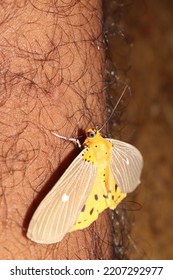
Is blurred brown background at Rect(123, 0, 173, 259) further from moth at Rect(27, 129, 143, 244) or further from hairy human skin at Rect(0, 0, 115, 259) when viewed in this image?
hairy human skin at Rect(0, 0, 115, 259)

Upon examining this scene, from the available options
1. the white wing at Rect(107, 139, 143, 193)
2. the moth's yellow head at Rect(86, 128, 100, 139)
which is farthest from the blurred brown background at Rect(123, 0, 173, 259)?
the moth's yellow head at Rect(86, 128, 100, 139)

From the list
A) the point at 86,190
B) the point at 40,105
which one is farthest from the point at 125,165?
the point at 40,105

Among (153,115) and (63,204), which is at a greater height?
(153,115)

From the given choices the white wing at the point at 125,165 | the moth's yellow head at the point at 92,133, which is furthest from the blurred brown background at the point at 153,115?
the moth's yellow head at the point at 92,133

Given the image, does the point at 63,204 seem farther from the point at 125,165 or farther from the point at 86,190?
the point at 125,165

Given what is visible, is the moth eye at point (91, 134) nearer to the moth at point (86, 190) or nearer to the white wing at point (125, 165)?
the moth at point (86, 190)
